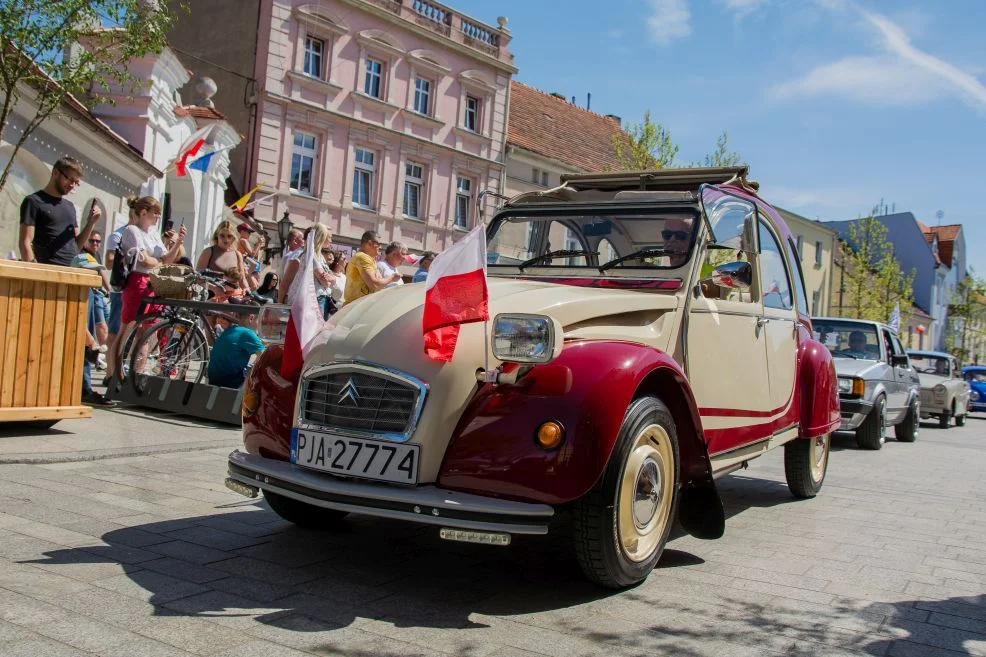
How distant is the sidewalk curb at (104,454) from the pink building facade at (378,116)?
19.1 meters

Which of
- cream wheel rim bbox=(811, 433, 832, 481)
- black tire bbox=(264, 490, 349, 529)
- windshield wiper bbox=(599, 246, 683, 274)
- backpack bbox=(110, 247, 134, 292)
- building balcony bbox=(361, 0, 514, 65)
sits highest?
building balcony bbox=(361, 0, 514, 65)

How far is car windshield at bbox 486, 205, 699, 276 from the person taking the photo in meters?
5.12

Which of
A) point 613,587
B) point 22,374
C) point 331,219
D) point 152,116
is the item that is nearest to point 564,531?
point 613,587

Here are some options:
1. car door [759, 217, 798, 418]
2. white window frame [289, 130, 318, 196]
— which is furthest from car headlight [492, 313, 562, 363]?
white window frame [289, 130, 318, 196]

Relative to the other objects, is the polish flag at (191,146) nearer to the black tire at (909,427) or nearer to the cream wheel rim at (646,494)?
the black tire at (909,427)

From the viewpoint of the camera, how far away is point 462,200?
3238 cm

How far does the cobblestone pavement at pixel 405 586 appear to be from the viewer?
3221 millimetres

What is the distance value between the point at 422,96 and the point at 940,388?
1908cm

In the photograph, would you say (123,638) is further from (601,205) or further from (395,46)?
(395,46)

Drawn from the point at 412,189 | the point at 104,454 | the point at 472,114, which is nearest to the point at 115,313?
the point at 104,454

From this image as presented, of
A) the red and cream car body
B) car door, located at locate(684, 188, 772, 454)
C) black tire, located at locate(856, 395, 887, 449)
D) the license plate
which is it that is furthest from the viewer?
black tire, located at locate(856, 395, 887, 449)

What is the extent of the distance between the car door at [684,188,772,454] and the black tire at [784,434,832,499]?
44.2 inches

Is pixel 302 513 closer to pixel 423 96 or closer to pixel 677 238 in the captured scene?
pixel 677 238

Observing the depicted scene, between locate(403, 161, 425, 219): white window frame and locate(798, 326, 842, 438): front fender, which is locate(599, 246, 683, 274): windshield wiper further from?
locate(403, 161, 425, 219): white window frame
